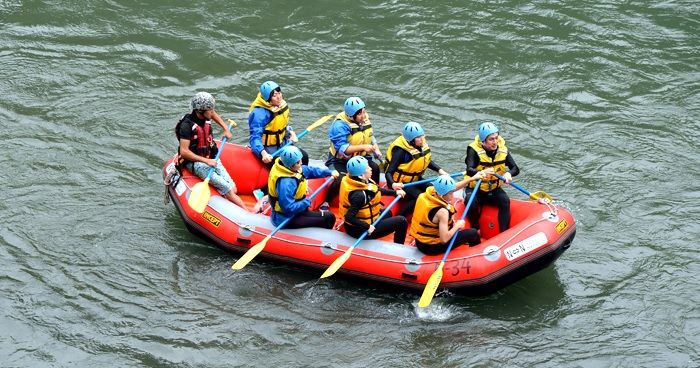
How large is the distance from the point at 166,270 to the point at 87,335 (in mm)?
1190

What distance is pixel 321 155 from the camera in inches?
458

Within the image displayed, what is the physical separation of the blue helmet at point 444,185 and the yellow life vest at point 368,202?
78cm

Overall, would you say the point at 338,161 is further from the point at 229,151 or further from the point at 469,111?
the point at 469,111

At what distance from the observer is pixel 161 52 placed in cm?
1398

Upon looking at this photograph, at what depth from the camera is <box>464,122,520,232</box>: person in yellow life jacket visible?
30.5ft

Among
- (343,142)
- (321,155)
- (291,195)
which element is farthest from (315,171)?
(321,155)

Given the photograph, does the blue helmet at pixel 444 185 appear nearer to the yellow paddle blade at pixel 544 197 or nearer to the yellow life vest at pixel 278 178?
the yellow paddle blade at pixel 544 197

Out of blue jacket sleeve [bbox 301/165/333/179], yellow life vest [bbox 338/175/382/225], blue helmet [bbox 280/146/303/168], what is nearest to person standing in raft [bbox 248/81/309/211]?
blue jacket sleeve [bbox 301/165/333/179]

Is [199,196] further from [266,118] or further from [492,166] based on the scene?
[492,166]

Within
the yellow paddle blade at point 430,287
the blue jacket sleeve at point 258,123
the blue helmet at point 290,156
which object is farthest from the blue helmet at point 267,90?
the yellow paddle blade at point 430,287

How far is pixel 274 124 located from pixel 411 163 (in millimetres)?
1702

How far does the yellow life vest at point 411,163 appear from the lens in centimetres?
953

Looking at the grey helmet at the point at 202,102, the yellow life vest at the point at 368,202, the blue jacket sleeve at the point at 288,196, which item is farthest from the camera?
the grey helmet at the point at 202,102

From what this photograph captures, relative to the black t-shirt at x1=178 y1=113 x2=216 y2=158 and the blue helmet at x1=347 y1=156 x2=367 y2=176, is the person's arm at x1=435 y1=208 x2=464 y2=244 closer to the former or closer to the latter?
the blue helmet at x1=347 y1=156 x2=367 y2=176
